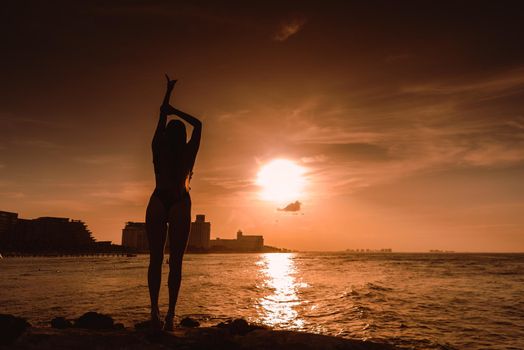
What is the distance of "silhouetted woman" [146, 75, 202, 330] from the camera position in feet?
15.8

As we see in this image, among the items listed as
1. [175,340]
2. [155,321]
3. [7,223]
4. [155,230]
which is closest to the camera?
[175,340]

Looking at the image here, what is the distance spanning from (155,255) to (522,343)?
1158cm

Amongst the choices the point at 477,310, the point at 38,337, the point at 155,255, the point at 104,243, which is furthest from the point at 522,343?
the point at 104,243

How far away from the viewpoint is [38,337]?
160 inches

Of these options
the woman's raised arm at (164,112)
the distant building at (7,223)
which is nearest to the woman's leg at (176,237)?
the woman's raised arm at (164,112)

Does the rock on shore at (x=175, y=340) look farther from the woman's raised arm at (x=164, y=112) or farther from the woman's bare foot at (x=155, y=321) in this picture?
the woman's raised arm at (x=164, y=112)

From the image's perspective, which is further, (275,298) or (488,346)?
(275,298)

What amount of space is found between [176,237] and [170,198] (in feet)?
1.79

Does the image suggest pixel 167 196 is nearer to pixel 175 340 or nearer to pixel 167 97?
pixel 167 97

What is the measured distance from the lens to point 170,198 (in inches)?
191

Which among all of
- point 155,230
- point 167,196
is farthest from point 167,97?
point 155,230

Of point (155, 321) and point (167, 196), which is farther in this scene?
point (167, 196)

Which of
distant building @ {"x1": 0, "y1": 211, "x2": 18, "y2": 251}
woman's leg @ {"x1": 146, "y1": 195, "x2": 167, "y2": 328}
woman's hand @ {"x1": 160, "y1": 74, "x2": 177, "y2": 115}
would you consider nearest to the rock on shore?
woman's leg @ {"x1": 146, "y1": 195, "x2": 167, "y2": 328}

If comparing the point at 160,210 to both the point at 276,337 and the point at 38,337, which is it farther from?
the point at 276,337
